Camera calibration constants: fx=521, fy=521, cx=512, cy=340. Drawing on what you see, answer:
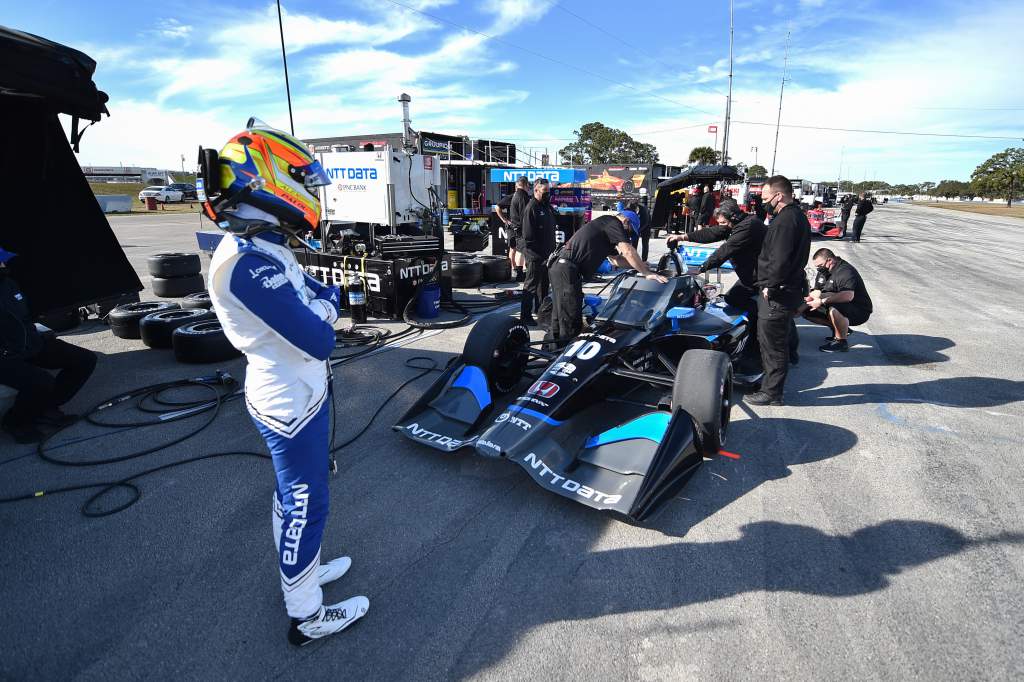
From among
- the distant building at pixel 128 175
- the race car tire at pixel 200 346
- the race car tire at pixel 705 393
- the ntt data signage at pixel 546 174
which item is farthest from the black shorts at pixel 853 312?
the distant building at pixel 128 175

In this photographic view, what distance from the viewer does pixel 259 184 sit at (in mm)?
1835

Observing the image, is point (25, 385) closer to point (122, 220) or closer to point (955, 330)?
point (955, 330)

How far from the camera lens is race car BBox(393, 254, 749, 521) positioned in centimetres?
299

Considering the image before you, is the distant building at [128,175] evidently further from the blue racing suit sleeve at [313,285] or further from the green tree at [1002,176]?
the green tree at [1002,176]

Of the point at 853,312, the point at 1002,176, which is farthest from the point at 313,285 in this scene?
the point at 1002,176

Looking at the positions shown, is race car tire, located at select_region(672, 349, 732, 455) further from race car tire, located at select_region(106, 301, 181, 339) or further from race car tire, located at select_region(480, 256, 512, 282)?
race car tire, located at select_region(480, 256, 512, 282)

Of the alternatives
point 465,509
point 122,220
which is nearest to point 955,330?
point 465,509

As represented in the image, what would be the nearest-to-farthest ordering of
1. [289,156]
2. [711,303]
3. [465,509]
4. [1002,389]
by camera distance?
[289,156] → [465,509] → [1002,389] → [711,303]

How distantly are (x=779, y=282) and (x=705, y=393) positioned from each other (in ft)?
5.80

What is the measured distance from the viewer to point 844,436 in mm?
4062

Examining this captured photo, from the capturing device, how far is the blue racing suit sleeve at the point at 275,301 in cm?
170

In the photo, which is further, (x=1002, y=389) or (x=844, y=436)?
(x=1002, y=389)

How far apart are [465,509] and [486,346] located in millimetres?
1456

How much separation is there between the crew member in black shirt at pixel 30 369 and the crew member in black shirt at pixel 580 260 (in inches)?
167
